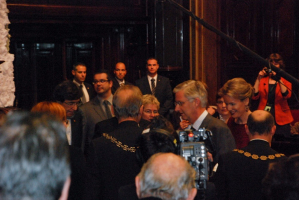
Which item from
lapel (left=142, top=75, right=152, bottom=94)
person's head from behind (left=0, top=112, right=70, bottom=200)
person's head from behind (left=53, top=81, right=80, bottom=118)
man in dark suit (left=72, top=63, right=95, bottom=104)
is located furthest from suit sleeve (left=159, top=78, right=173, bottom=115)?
person's head from behind (left=0, top=112, right=70, bottom=200)

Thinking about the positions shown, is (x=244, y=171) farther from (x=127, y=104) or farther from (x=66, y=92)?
(x=66, y=92)

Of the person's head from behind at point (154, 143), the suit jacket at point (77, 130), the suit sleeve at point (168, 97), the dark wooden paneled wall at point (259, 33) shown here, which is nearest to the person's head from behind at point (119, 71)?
the suit sleeve at point (168, 97)

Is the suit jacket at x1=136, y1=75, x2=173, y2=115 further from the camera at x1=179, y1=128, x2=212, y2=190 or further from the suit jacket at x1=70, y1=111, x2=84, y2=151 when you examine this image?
the camera at x1=179, y1=128, x2=212, y2=190

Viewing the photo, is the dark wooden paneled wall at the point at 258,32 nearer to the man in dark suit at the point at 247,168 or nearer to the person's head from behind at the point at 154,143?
the man in dark suit at the point at 247,168

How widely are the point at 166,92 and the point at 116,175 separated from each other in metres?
4.58

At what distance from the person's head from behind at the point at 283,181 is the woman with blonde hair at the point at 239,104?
1.69 meters

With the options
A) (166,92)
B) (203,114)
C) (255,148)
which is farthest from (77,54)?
(255,148)

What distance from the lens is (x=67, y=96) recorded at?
3.75m

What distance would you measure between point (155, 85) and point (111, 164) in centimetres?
457

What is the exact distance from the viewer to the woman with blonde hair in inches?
132

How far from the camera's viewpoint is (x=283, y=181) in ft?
5.30

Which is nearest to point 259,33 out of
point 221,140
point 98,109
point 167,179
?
point 98,109

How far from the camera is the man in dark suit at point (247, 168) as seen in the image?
8.20 feet

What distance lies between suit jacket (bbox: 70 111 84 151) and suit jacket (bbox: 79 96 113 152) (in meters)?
0.16
